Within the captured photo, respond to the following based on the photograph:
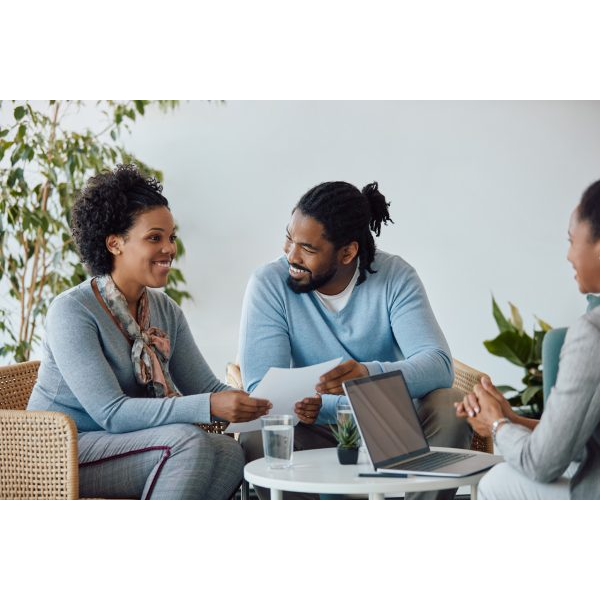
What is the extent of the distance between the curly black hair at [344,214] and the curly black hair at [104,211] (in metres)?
0.50

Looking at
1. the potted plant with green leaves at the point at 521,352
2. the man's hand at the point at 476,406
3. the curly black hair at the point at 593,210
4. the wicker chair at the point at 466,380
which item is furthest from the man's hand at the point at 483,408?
the potted plant with green leaves at the point at 521,352

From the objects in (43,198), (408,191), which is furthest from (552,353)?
(43,198)

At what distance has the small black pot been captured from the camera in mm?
1814

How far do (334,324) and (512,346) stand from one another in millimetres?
1863

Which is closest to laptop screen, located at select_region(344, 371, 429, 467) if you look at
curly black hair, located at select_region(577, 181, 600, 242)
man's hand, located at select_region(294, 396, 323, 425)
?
man's hand, located at select_region(294, 396, 323, 425)

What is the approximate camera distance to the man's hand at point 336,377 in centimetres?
209

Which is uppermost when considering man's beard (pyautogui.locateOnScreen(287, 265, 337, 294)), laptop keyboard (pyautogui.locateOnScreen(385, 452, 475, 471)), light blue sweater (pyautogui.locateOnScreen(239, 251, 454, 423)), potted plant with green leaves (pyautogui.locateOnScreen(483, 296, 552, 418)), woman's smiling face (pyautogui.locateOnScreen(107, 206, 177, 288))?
woman's smiling face (pyautogui.locateOnScreen(107, 206, 177, 288))

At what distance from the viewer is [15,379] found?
8.07 ft

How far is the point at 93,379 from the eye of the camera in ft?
6.64

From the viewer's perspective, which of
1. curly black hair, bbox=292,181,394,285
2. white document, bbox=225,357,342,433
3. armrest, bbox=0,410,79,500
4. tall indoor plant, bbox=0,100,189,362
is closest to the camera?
armrest, bbox=0,410,79,500

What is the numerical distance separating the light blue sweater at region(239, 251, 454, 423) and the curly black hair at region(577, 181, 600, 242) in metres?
0.91

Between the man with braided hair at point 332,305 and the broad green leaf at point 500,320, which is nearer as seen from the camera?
the man with braided hair at point 332,305

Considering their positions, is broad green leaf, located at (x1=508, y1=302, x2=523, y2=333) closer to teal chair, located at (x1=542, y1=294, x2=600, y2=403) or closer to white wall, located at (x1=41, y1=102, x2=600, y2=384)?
white wall, located at (x1=41, y1=102, x2=600, y2=384)

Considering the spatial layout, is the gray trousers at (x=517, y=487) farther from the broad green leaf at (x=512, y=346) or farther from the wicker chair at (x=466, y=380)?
the broad green leaf at (x=512, y=346)
